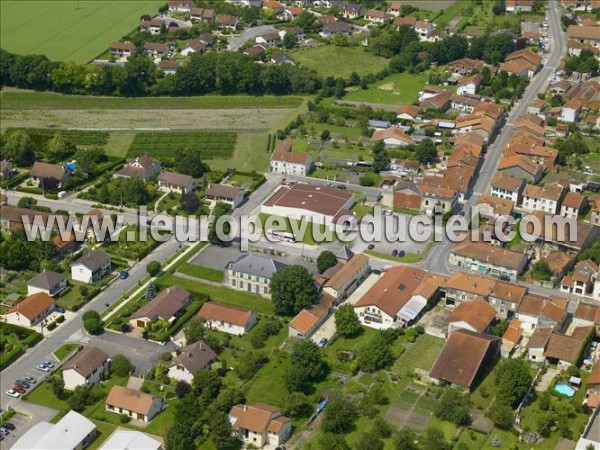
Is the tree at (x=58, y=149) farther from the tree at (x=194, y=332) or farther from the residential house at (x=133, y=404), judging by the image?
the residential house at (x=133, y=404)

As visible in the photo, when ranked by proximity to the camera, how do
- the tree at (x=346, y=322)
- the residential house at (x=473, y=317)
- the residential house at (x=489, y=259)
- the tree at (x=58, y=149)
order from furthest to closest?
the tree at (x=58, y=149) < the residential house at (x=489, y=259) < the tree at (x=346, y=322) < the residential house at (x=473, y=317)

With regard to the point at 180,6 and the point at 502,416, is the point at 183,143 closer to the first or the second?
the point at 180,6

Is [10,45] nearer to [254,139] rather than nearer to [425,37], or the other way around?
[254,139]

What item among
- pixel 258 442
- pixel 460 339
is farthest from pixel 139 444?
pixel 460 339

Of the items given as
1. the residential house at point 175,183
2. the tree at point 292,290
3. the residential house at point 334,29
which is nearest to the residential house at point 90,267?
the tree at point 292,290

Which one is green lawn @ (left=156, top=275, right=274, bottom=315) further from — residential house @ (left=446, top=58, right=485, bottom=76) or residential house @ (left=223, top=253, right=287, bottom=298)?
residential house @ (left=446, top=58, right=485, bottom=76)

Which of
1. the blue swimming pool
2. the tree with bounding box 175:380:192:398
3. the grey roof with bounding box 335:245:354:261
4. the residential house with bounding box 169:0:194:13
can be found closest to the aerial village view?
the tree with bounding box 175:380:192:398

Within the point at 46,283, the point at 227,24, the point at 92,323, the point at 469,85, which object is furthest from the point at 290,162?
the point at 227,24
